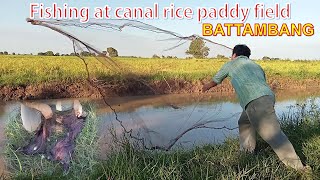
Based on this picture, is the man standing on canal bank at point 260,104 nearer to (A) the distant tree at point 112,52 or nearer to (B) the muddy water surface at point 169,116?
(A) the distant tree at point 112,52

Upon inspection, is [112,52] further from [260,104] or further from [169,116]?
[169,116]

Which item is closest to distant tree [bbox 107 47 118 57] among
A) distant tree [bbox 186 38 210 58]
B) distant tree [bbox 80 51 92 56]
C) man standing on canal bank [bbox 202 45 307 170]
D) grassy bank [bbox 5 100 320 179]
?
distant tree [bbox 80 51 92 56]

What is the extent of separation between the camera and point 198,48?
4.82 meters

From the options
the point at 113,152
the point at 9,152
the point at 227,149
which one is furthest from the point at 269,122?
the point at 9,152

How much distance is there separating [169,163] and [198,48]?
1.73 meters

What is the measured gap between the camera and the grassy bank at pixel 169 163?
3443 mm

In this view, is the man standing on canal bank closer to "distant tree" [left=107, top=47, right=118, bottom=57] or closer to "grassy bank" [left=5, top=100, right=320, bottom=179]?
"grassy bank" [left=5, top=100, right=320, bottom=179]

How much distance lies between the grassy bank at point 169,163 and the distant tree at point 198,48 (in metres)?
1.16

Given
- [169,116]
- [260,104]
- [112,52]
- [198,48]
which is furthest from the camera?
[169,116]

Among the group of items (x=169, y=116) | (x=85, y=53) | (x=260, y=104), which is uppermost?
(x=85, y=53)

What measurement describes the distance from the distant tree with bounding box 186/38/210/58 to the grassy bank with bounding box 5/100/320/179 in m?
1.16

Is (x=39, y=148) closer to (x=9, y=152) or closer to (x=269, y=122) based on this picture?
(x=9, y=152)

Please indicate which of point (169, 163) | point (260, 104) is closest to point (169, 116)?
point (260, 104)

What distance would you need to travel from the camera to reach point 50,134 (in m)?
4.50
